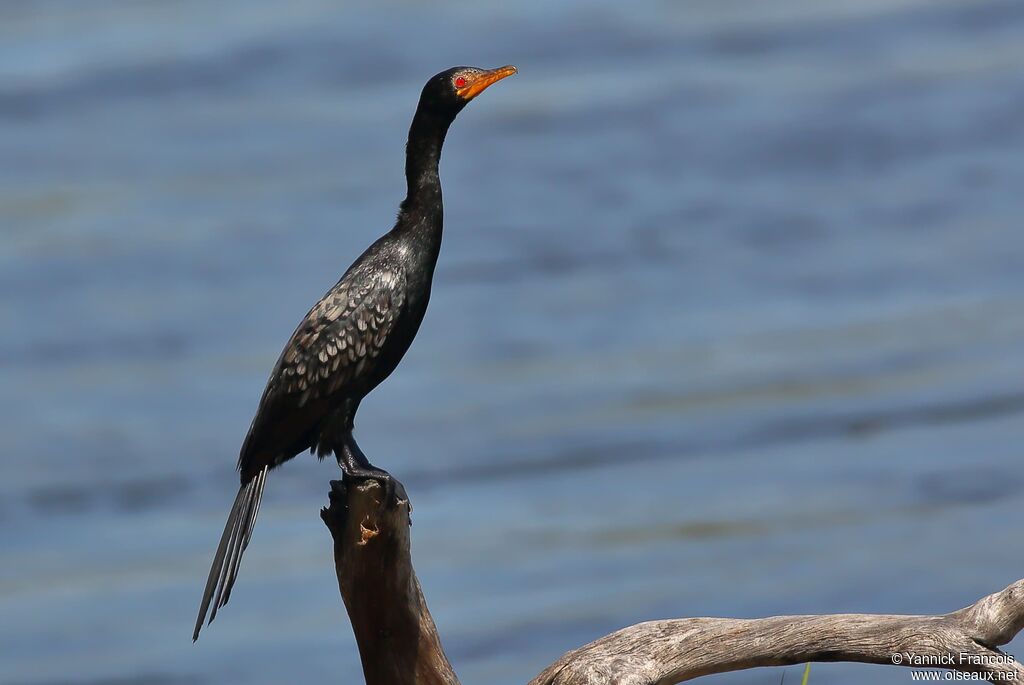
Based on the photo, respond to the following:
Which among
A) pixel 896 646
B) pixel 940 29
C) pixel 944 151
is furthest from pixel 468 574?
pixel 940 29

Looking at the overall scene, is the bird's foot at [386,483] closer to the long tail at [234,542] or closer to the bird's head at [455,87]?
the long tail at [234,542]

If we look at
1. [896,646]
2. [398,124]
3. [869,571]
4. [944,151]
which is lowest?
[896,646]

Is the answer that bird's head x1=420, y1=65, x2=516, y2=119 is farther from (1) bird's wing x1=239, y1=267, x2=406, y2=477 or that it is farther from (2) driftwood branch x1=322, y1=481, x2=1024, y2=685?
(2) driftwood branch x1=322, y1=481, x2=1024, y2=685

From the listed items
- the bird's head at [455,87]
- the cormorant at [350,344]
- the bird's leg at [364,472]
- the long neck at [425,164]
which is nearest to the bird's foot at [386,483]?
the bird's leg at [364,472]

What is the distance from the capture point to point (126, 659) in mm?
8312

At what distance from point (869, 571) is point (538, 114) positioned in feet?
24.3

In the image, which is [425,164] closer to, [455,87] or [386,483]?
[455,87]

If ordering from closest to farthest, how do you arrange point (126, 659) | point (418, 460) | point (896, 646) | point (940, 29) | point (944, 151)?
point (896, 646)
point (126, 659)
point (418, 460)
point (944, 151)
point (940, 29)

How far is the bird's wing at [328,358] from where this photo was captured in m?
5.31

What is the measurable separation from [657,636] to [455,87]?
1771mm

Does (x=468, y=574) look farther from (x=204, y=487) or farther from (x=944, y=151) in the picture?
(x=944, y=151)

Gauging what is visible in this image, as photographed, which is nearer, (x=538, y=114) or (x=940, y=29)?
(x=538, y=114)

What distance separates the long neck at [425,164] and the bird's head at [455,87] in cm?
4

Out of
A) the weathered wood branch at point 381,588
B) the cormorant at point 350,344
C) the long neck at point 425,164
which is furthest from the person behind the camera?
the long neck at point 425,164
